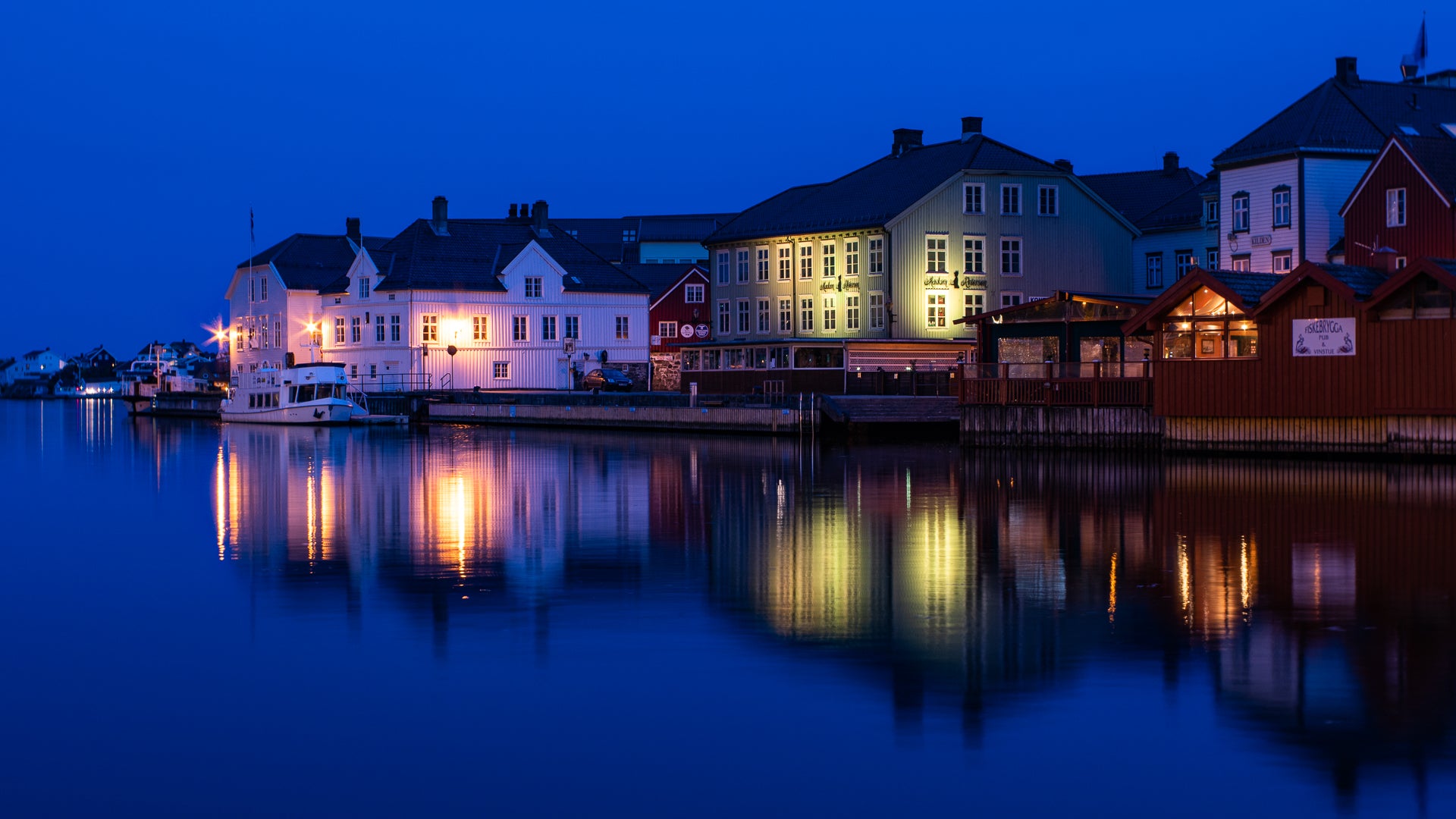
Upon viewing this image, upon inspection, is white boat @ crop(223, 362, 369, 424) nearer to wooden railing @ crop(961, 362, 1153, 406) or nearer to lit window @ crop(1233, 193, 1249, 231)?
wooden railing @ crop(961, 362, 1153, 406)

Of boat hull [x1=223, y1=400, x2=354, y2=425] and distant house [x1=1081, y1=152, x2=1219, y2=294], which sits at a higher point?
distant house [x1=1081, y1=152, x2=1219, y2=294]

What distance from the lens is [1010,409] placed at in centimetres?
4781

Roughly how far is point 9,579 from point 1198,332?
31382mm

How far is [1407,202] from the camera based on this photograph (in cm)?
5031

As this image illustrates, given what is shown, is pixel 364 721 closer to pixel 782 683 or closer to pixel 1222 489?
pixel 782 683

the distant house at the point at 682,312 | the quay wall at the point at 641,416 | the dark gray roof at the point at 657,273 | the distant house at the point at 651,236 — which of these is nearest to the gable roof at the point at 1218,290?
the quay wall at the point at 641,416

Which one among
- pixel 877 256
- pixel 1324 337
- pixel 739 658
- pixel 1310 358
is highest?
pixel 877 256

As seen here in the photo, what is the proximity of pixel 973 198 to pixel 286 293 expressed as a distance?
143 ft

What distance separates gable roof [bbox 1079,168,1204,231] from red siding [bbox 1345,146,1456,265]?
22.7 meters

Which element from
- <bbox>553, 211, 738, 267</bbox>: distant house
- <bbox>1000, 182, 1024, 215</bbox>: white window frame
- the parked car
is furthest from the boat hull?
<bbox>553, 211, 738, 267</bbox>: distant house

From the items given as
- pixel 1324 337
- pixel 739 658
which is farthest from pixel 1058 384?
pixel 739 658

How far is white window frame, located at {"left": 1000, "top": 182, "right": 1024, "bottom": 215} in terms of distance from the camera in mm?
72375

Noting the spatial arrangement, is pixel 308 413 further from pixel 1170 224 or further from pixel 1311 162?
pixel 1311 162

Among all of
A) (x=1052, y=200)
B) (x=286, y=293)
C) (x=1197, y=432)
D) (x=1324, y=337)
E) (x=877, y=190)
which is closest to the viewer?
(x=1324, y=337)
